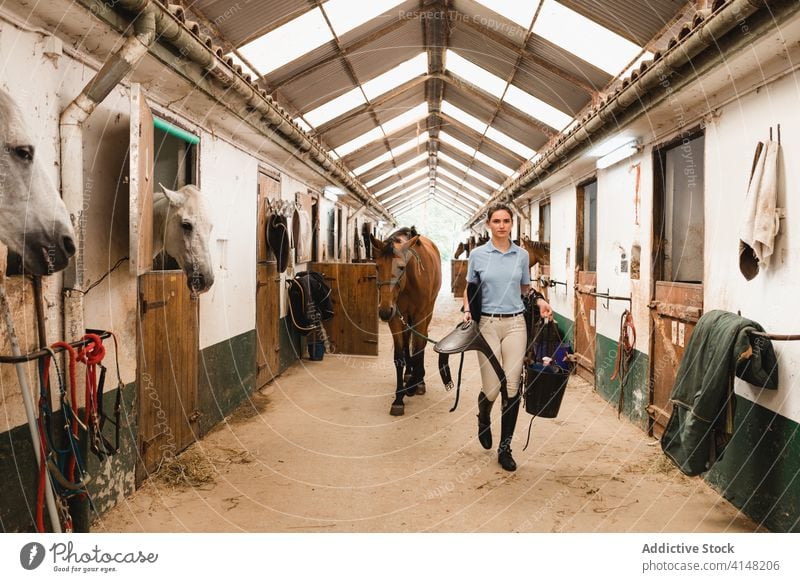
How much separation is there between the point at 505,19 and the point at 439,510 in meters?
4.22

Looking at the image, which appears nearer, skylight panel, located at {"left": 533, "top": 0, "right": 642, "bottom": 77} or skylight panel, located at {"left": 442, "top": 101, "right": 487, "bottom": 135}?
skylight panel, located at {"left": 533, "top": 0, "right": 642, "bottom": 77}

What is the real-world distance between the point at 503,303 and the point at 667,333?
5.18 ft

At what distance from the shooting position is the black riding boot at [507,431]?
11.4 feet

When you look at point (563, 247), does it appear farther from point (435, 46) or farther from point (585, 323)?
point (435, 46)

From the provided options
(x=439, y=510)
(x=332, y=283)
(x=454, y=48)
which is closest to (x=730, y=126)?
(x=439, y=510)

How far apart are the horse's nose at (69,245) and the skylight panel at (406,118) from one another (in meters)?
6.95

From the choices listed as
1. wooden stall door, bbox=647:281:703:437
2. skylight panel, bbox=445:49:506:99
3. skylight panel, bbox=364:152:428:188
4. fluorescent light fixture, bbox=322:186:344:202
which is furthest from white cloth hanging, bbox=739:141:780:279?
skylight panel, bbox=364:152:428:188

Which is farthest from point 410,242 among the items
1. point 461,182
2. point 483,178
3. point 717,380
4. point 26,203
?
point 461,182

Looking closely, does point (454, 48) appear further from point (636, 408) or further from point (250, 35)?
point (636, 408)

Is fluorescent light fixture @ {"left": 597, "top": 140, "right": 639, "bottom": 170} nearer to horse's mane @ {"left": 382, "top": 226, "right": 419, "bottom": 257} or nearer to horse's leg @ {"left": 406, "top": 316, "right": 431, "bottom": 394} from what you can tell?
horse's mane @ {"left": 382, "top": 226, "right": 419, "bottom": 257}

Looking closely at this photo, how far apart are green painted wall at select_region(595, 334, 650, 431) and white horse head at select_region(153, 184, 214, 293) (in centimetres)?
362

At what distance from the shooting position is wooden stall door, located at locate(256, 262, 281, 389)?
5738 millimetres

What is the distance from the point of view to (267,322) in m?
6.02

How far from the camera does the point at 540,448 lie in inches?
157
